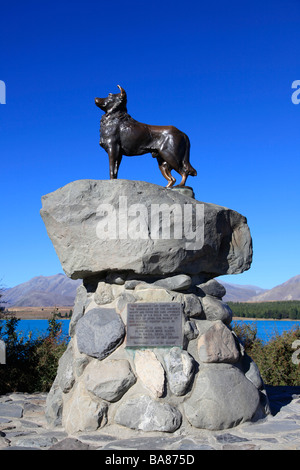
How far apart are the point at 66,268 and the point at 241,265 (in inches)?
87.2

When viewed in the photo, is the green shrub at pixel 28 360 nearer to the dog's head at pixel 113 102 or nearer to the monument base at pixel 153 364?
the monument base at pixel 153 364

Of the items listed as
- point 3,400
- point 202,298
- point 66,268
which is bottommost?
point 3,400

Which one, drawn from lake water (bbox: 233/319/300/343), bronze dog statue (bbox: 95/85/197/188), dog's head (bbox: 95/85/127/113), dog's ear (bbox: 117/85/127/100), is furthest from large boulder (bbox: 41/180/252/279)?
lake water (bbox: 233/319/300/343)

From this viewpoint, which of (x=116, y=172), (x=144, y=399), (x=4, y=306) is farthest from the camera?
(x=4, y=306)

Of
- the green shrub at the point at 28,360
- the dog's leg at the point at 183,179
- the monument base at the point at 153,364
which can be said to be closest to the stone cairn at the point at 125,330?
the monument base at the point at 153,364

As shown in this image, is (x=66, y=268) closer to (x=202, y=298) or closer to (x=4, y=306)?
(x=202, y=298)

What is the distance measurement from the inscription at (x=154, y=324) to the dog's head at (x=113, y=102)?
2402 mm

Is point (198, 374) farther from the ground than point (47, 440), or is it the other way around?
point (198, 374)

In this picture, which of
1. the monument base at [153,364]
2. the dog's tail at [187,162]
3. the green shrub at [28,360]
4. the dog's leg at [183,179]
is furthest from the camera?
the green shrub at [28,360]

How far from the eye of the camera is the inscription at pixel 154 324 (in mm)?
4320

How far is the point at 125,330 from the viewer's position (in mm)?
4391
